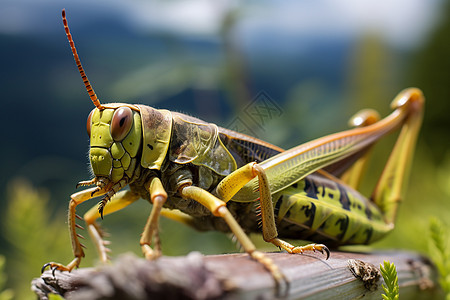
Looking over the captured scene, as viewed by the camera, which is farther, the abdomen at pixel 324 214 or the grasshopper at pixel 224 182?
the abdomen at pixel 324 214

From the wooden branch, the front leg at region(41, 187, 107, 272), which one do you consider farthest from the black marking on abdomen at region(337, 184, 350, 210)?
the front leg at region(41, 187, 107, 272)

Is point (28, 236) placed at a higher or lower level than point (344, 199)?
lower

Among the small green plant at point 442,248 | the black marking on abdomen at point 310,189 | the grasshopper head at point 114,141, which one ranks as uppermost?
the grasshopper head at point 114,141

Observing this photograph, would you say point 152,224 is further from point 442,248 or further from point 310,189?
point 442,248

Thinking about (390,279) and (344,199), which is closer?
(390,279)

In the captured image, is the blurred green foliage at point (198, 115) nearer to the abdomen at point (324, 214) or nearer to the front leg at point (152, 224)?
the abdomen at point (324, 214)

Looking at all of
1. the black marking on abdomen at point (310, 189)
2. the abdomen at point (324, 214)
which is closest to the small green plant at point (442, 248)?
the abdomen at point (324, 214)

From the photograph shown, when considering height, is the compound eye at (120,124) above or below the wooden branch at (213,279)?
above

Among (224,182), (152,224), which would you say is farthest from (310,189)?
(152,224)
